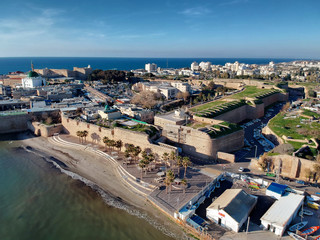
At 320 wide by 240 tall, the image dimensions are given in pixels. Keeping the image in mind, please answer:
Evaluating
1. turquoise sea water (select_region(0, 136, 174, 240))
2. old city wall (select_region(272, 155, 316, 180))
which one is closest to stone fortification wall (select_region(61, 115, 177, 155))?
turquoise sea water (select_region(0, 136, 174, 240))

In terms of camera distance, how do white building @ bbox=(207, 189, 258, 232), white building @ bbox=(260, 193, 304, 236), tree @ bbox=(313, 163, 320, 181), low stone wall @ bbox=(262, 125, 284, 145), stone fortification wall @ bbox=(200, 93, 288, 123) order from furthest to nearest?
stone fortification wall @ bbox=(200, 93, 288, 123), low stone wall @ bbox=(262, 125, 284, 145), tree @ bbox=(313, 163, 320, 181), white building @ bbox=(207, 189, 258, 232), white building @ bbox=(260, 193, 304, 236)

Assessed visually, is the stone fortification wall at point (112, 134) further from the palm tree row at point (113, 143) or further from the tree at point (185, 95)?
the tree at point (185, 95)

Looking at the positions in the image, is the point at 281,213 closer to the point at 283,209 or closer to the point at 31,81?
the point at 283,209

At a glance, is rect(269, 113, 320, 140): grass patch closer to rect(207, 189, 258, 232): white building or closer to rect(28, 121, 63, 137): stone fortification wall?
rect(207, 189, 258, 232): white building

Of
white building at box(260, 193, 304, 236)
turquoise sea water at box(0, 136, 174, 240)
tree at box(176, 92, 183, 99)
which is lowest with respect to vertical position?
turquoise sea water at box(0, 136, 174, 240)

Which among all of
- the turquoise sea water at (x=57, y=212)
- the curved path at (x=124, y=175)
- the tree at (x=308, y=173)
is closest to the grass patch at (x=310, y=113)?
the tree at (x=308, y=173)

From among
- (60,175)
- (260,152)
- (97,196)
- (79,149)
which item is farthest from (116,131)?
(260,152)
